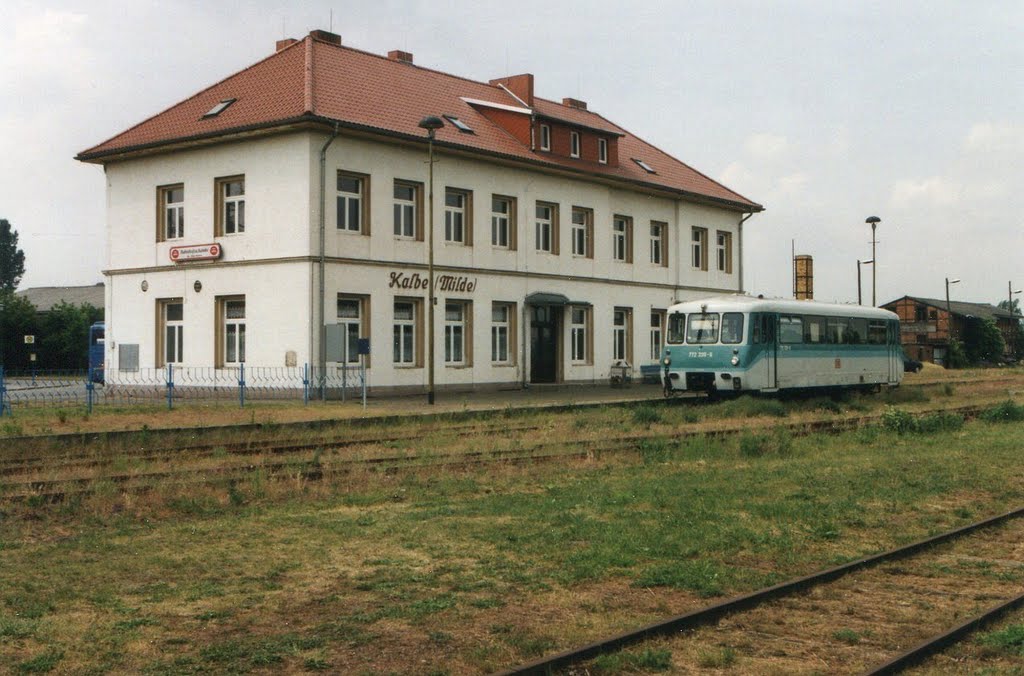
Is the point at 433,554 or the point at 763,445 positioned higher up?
the point at 763,445

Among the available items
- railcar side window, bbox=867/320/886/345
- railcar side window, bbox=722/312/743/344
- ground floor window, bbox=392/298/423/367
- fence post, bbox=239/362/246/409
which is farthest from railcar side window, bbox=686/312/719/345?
fence post, bbox=239/362/246/409

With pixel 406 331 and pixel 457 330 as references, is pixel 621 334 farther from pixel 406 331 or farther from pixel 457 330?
pixel 406 331

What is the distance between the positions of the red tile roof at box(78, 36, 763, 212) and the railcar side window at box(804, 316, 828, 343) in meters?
11.3

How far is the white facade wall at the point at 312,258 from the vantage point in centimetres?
3067

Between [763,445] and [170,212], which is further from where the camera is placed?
[170,212]

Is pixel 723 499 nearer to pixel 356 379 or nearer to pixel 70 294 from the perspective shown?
pixel 356 379

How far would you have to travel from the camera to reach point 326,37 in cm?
3681

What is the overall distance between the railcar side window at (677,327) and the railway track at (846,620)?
20.1 meters

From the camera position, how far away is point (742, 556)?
9188 millimetres

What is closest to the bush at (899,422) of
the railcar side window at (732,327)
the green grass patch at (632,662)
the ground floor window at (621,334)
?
the railcar side window at (732,327)

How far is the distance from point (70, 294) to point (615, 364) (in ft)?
198

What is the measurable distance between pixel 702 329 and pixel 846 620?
71.8 ft

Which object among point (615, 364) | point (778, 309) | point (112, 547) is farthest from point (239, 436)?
point (615, 364)

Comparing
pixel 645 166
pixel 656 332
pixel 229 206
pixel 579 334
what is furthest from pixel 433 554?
pixel 645 166
